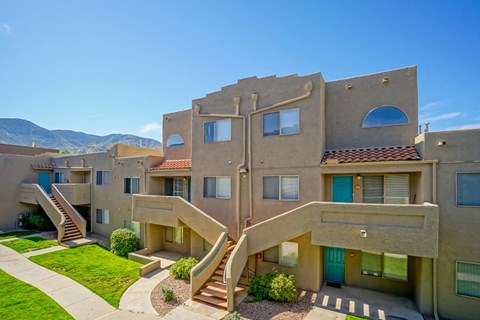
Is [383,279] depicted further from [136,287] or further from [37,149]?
[37,149]

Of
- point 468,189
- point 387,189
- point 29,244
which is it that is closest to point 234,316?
point 387,189

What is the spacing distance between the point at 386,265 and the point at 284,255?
5.13 metres

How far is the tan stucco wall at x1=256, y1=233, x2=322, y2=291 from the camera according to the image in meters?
12.0

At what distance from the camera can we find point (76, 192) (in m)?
22.7

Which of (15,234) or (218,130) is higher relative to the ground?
(218,130)

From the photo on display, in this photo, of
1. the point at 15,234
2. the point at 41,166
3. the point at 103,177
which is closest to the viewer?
the point at 15,234

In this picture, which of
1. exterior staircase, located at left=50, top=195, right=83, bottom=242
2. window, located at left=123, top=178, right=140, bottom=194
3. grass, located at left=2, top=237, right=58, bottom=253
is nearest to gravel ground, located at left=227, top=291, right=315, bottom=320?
window, located at left=123, top=178, right=140, bottom=194

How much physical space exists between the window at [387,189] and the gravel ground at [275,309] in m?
5.98

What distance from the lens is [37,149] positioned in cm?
3403

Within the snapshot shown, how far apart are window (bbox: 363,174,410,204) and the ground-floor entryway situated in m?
4.60

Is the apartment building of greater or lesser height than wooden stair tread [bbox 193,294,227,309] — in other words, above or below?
above

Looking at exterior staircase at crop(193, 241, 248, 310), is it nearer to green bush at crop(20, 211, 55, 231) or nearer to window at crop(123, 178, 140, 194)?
window at crop(123, 178, 140, 194)

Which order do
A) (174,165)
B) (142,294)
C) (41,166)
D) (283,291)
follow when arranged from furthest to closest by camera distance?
1. (41,166)
2. (174,165)
3. (142,294)
4. (283,291)

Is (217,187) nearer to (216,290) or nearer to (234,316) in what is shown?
(216,290)
